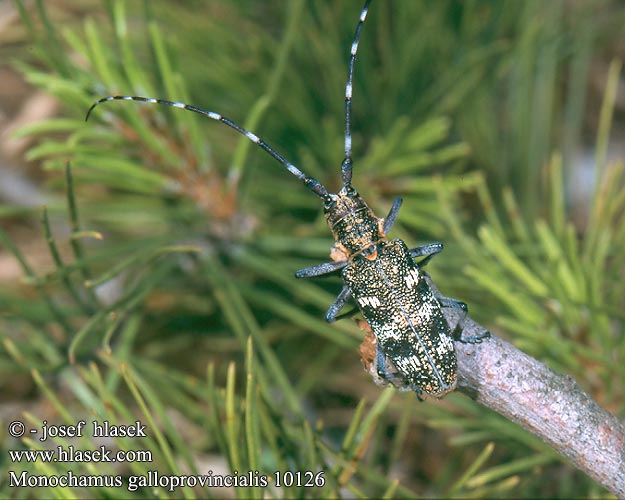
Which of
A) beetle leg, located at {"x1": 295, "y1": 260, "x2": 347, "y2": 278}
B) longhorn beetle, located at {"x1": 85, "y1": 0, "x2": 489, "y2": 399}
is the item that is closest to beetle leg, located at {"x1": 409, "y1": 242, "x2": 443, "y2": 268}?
longhorn beetle, located at {"x1": 85, "y1": 0, "x2": 489, "y2": 399}

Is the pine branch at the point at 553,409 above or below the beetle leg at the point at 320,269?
below

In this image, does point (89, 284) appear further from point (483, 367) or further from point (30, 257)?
point (30, 257)

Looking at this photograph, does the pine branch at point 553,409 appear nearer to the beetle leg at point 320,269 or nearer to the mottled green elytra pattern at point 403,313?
the mottled green elytra pattern at point 403,313

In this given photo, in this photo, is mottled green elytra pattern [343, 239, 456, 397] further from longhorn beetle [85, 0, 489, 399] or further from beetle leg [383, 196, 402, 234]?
beetle leg [383, 196, 402, 234]

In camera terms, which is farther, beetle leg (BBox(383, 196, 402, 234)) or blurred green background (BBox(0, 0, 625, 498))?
beetle leg (BBox(383, 196, 402, 234))

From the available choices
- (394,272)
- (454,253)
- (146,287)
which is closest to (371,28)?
(454,253)

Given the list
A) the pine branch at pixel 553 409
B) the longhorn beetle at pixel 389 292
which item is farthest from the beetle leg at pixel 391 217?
the pine branch at pixel 553 409
